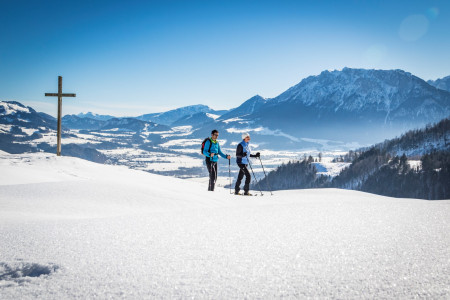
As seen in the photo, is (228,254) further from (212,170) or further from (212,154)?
(212,170)

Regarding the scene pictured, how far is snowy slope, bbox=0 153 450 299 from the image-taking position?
103 inches

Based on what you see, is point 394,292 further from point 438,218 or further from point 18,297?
point 438,218

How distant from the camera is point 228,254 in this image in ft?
11.1

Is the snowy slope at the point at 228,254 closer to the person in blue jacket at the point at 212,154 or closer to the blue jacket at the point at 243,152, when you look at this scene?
the person in blue jacket at the point at 212,154

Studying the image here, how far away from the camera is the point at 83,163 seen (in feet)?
43.4

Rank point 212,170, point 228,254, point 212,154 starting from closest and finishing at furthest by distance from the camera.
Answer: point 228,254, point 212,154, point 212,170

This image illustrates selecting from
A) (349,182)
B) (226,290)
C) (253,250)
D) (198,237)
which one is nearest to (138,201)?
(198,237)

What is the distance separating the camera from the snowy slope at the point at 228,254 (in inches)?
103

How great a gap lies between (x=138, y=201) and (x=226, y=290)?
5.45 metres

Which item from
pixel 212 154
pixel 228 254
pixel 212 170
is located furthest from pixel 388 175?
pixel 228 254

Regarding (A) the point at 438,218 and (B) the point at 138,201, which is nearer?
(A) the point at 438,218

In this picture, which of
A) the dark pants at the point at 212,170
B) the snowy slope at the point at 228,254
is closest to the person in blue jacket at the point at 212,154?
the dark pants at the point at 212,170

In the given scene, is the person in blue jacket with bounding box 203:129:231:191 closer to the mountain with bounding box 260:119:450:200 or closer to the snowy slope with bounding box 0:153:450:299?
the snowy slope with bounding box 0:153:450:299

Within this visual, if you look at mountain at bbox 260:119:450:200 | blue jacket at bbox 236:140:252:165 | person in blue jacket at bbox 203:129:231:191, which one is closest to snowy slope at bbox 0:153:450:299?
person in blue jacket at bbox 203:129:231:191
